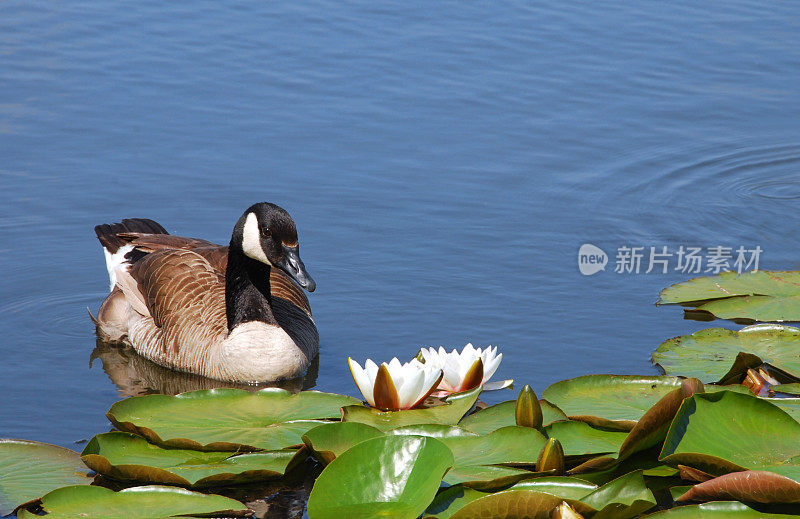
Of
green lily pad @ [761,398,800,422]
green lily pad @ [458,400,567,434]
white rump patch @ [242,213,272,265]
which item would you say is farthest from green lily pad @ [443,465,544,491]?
white rump patch @ [242,213,272,265]

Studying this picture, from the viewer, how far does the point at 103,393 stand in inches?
255

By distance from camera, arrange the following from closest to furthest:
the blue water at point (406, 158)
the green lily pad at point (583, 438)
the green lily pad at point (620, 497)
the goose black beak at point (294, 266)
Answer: the green lily pad at point (620, 497), the green lily pad at point (583, 438), the goose black beak at point (294, 266), the blue water at point (406, 158)

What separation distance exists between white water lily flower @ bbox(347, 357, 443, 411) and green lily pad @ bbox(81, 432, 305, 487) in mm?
518

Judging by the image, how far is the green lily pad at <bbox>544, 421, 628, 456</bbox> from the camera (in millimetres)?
4703

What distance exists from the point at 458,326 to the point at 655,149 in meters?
4.16

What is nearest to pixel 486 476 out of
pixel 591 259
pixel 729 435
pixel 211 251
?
pixel 729 435

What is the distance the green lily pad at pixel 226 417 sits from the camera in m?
4.91

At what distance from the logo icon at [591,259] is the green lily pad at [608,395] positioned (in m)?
2.92

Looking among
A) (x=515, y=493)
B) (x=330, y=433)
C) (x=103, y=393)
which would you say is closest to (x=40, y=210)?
(x=103, y=393)

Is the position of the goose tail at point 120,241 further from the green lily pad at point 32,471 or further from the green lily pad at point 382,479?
the green lily pad at point 382,479

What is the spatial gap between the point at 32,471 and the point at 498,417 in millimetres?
2176

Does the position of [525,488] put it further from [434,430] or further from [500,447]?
[434,430]

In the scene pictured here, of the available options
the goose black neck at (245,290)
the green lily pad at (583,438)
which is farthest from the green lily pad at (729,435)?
the goose black neck at (245,290)

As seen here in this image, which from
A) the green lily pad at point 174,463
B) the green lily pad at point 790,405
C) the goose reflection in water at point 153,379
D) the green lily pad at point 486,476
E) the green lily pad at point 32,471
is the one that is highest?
the green lily pad at point 790,405
